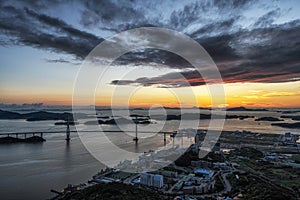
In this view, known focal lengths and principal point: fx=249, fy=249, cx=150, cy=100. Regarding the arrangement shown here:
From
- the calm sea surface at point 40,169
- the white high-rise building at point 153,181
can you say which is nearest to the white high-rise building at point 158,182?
the white high-rise building at point 153,181

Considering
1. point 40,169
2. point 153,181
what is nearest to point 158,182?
point 153,181

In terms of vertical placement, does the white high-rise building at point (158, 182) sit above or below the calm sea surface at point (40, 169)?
above

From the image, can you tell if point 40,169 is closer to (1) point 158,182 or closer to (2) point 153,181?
(2) point 153,181

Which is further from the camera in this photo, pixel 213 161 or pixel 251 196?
pixel 213 161

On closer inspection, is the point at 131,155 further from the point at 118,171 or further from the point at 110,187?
the point at 110,187

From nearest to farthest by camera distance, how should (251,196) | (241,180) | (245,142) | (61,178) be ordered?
(251,196) → (241,180) → (61,178) → (245,142)

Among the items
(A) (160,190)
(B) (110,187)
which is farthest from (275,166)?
(B) (110,187)

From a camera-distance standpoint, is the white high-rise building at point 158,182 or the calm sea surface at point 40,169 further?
the calm sea surface at point 40,169

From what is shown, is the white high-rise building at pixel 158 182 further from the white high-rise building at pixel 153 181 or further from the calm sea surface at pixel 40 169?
the calm sea surface at pixel 40 169

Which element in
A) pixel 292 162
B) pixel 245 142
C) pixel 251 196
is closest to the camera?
pixel 251 196

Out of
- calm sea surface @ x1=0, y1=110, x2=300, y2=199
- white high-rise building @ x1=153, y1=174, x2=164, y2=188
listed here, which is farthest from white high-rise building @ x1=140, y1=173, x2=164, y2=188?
calm sea surface @ x1=0, y1=110, x2=300, y2=199

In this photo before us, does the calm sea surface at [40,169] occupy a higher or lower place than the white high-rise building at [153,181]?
lower
